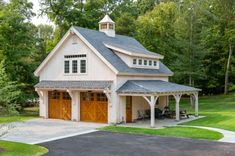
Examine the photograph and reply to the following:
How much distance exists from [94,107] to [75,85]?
6.97ft

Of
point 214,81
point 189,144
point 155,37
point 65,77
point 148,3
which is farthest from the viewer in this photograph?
point 148,3

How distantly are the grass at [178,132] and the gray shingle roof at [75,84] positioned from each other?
3317mm

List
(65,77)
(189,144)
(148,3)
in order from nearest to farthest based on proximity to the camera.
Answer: (189,144), (65,77), (148,3)

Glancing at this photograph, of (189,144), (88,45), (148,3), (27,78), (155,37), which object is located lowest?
(189,144)

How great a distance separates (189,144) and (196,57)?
21627mm

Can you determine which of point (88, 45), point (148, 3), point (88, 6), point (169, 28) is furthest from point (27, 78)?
point (148, 3)

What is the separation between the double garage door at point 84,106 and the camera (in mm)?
24681

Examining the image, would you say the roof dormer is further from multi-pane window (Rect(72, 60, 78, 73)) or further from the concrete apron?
the concrete apron

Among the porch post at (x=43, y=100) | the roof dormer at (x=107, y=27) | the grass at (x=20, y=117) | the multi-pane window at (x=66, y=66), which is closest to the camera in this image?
the grass at (x=20, y=117)

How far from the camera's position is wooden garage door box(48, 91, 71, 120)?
87.5 feet

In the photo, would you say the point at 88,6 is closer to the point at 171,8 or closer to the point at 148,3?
Result: the point at 171,8

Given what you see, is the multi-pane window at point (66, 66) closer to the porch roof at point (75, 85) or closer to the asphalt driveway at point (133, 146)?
the porch roof at point (75, 85)

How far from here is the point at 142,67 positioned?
26.6m

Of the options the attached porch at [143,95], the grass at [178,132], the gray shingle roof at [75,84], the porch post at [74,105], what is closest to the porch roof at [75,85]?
the gray shingle roof at [75,84]
